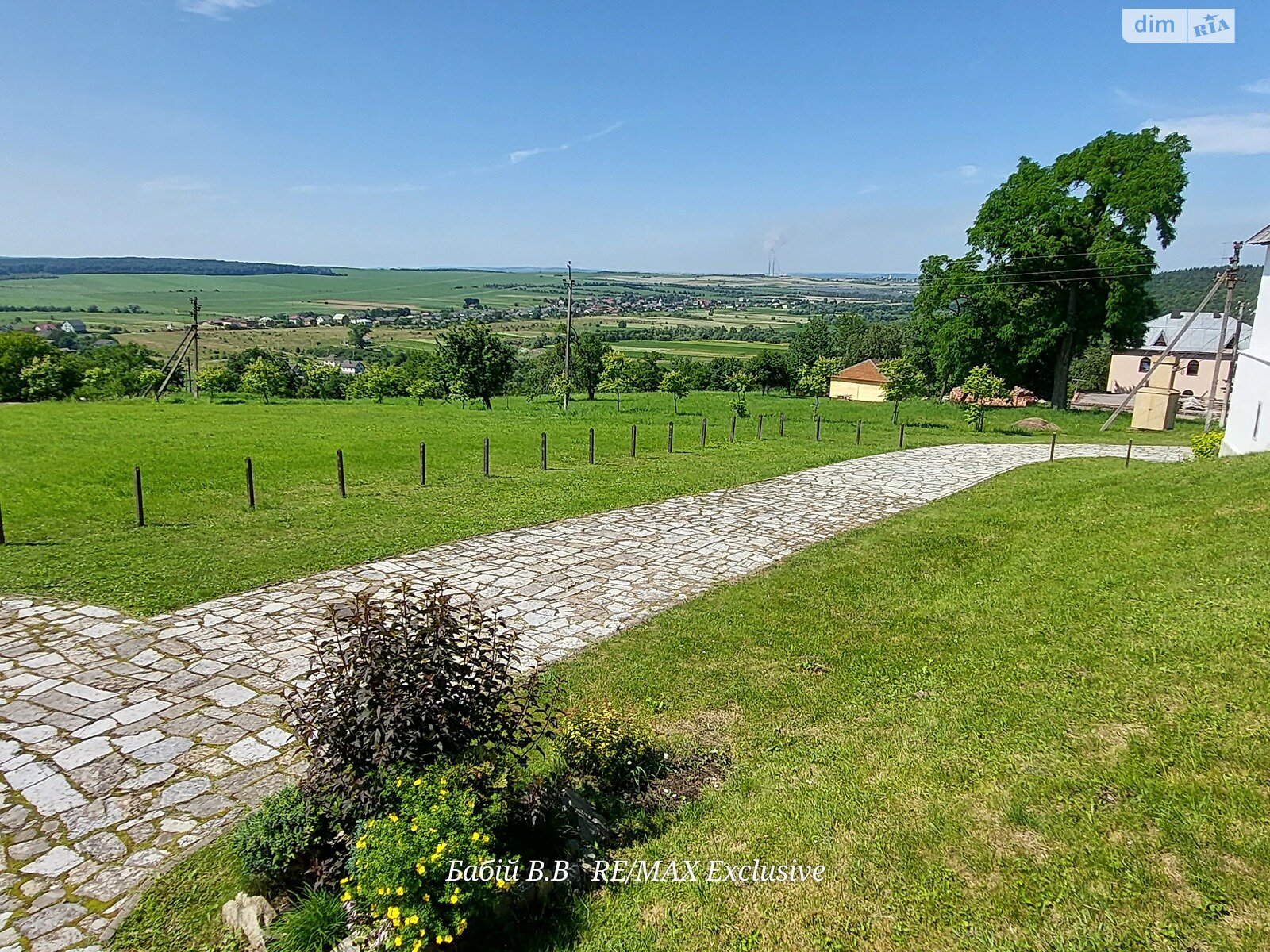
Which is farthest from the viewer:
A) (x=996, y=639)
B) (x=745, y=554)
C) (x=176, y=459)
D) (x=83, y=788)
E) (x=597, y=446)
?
(x=597, y=446)

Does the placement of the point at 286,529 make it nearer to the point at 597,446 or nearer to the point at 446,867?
the point at 446,867

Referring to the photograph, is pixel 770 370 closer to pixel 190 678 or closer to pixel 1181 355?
pixel 1181 355

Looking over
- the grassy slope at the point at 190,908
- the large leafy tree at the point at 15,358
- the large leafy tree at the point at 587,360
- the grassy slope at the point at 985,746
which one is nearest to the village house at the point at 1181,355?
the large leafy tree at the point at 587,360

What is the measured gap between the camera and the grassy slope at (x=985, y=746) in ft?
10.5

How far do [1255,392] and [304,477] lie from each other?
19544 mm

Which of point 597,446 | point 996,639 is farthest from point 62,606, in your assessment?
point 597,446

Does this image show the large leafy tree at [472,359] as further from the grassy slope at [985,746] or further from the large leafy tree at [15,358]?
the grassy slope at [985,746]

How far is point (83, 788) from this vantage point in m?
4.33

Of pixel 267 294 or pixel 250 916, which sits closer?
pixel 250 916

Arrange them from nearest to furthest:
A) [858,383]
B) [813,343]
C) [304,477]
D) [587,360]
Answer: [304,477] → [587,360] → [858,383] → [813,343]

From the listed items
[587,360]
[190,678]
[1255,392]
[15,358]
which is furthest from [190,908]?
[15,358]

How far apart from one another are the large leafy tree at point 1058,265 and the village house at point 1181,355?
3191cm

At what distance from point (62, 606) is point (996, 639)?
29.3ft

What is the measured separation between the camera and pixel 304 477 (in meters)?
14.8
